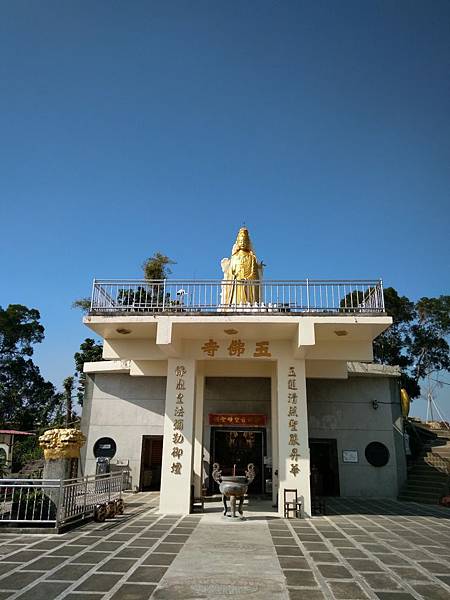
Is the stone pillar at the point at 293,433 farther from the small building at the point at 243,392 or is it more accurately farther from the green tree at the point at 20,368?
the green tree at the point at 20,368

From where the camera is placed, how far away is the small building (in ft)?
28.0

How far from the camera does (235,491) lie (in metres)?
7.72

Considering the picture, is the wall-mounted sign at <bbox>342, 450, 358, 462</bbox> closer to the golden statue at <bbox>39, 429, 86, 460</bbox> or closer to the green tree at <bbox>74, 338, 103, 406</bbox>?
the golden statue at <bbox>39, 429, 86, 460</bbox>

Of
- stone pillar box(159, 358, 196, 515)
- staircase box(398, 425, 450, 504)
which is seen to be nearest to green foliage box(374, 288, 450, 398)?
staircase box(398, 425, 450, 504)

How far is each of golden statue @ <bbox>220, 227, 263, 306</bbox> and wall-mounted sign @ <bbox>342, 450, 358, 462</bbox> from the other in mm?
5177

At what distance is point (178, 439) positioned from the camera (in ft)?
28.6

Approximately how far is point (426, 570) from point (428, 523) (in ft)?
10.9

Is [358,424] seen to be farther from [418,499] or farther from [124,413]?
[124,413]

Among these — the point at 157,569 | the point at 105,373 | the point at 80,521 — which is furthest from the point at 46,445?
the point at 105,373

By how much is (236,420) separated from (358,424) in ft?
11.0

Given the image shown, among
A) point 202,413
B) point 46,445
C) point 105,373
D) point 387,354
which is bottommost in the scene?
point 46,445

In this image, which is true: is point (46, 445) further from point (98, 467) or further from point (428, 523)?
point (428, 523)

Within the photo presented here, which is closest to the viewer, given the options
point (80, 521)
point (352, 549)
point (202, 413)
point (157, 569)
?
point (157, 569)

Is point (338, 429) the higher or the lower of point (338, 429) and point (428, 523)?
the higher
